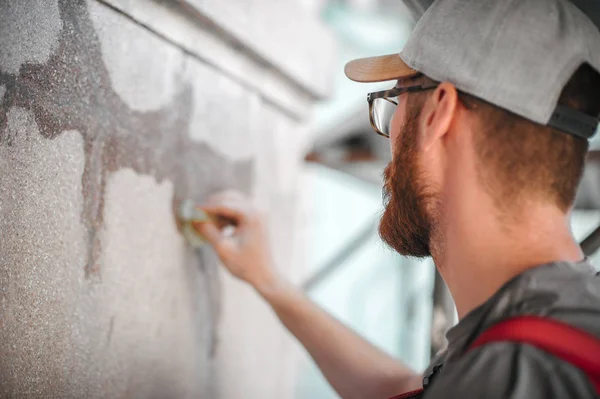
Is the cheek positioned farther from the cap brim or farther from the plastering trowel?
the plastering trowel

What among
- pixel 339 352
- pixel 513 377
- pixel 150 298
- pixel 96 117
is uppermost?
pixel 96 117

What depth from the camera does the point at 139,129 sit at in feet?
5.64

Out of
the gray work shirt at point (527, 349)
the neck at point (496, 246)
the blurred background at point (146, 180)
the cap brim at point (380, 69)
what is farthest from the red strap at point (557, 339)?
the blurred background at point (146, 180)

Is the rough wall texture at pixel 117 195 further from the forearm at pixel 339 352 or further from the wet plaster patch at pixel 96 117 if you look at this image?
the forearm at pixel 339 352

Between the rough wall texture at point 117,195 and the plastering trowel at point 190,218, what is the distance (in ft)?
0.10

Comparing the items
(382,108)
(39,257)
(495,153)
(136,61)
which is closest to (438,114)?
(495,153)

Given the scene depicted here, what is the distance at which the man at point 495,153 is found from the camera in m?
1.23

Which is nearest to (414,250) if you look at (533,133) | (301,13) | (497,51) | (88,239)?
(533,133)

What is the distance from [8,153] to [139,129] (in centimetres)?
48

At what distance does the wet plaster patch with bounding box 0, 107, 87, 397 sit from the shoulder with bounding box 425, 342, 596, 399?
3.15ft

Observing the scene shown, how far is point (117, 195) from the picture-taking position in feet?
5.39

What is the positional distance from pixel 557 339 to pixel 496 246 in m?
0.30

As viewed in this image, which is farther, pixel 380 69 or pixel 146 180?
pixel 146 180

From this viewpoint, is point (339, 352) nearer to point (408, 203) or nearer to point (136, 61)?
point (408, 203)
